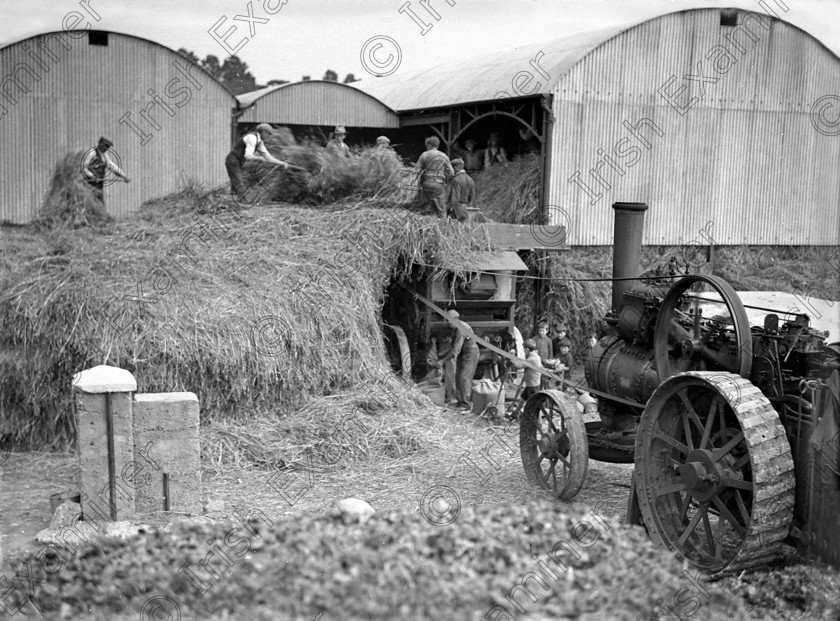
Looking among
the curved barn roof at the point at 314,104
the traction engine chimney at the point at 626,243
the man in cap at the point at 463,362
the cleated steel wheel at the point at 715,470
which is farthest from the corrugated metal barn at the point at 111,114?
the cleated steel wheel at the point at 715,470

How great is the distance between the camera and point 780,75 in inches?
608

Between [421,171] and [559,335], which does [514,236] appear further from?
[559,335]

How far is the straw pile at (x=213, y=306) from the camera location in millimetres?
8586

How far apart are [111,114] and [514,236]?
6.94 metres

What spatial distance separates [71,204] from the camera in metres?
10.9

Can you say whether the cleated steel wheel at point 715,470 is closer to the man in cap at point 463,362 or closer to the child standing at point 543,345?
the man in cap at point 463,362

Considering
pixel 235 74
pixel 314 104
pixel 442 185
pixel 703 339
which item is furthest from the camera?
pixel 235 74

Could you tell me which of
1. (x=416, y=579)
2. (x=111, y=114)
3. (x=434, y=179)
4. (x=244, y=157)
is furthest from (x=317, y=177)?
(x=416, y=579)

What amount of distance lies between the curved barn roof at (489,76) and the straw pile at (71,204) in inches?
268

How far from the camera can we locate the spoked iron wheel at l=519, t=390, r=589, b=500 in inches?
297

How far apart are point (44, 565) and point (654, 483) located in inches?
148

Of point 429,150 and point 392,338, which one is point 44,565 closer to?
point 392,338

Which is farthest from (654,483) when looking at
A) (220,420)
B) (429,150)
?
(429,150)

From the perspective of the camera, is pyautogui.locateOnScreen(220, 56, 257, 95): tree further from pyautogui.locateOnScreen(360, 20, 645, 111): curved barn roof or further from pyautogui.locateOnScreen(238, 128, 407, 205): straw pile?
pyautogui.locateOnScreen(238, 128, 407, 205): straw pile
